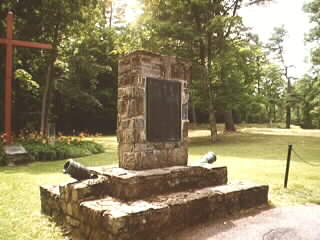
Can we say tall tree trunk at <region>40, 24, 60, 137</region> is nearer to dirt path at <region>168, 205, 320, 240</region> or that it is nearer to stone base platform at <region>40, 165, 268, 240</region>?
stone base platform at <region>40, 165, 268, 240</region>

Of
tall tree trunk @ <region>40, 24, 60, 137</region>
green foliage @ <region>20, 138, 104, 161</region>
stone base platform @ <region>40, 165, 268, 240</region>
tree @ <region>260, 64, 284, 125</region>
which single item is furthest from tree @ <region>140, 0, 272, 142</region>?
tree @ <region>260, 64, 284, 125</region>

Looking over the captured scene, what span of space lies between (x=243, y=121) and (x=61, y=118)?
2247 cm

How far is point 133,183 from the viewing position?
12.7ft

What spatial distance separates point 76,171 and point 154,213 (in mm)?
1416

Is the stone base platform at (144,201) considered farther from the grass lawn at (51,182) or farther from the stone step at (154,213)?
the grass lawn at (51,182)

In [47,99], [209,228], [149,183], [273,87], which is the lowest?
[209,228]

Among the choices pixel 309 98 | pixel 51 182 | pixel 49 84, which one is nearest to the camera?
pixel 51 182

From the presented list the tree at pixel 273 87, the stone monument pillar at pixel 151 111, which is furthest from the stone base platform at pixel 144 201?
the tree at pixel 273 87

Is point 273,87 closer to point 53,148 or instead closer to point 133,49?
point 133,49

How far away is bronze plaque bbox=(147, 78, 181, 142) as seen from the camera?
448 cm

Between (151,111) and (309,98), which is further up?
(309,98)

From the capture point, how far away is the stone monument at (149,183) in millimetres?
3420

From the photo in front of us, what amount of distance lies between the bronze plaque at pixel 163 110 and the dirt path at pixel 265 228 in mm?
1541

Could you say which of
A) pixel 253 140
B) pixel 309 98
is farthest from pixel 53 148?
pixel 309 98
